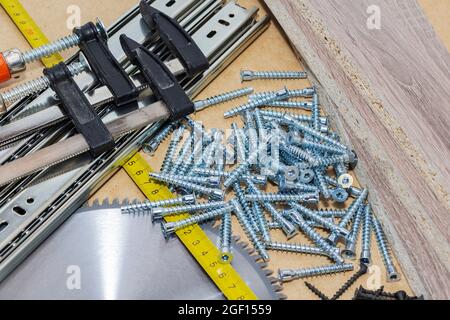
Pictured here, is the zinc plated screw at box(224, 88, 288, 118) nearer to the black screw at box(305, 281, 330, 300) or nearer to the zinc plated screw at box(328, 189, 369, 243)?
the zinc plated screw at box(328, 189, 369, 243)

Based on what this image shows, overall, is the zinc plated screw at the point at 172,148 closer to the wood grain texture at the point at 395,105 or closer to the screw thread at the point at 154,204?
the screw thread at the point at 154,204

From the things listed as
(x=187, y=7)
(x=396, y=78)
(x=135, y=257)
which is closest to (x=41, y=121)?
(x=135, y=257)

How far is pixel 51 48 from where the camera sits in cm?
221

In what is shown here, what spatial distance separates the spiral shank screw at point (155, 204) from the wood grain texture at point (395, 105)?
531mm

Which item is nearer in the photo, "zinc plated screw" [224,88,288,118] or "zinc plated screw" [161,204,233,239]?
"zinc plated screw" [161,204,233,239]

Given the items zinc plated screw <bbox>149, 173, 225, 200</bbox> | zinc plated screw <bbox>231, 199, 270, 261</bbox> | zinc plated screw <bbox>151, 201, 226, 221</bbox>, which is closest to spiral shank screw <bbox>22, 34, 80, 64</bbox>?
zinc plated screw <bbox>149, 173, 225, 200</bbox>

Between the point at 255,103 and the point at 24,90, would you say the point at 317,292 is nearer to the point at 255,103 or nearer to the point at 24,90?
the point at 255,103

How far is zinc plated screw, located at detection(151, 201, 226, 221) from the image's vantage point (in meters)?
2.09

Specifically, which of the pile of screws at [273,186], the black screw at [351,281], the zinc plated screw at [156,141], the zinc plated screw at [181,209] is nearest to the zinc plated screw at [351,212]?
the pile of screws at [273,186]

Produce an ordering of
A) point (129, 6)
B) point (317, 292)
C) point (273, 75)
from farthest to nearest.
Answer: point (129, 6) < point (273, 75) < point (317, 292)

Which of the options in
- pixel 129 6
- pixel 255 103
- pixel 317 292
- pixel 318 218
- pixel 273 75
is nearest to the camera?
pixel 317 292

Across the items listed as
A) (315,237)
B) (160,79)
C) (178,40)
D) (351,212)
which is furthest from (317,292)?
(178,40)

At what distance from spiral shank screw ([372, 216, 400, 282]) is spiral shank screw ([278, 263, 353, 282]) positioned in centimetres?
11

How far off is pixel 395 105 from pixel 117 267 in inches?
36.9
